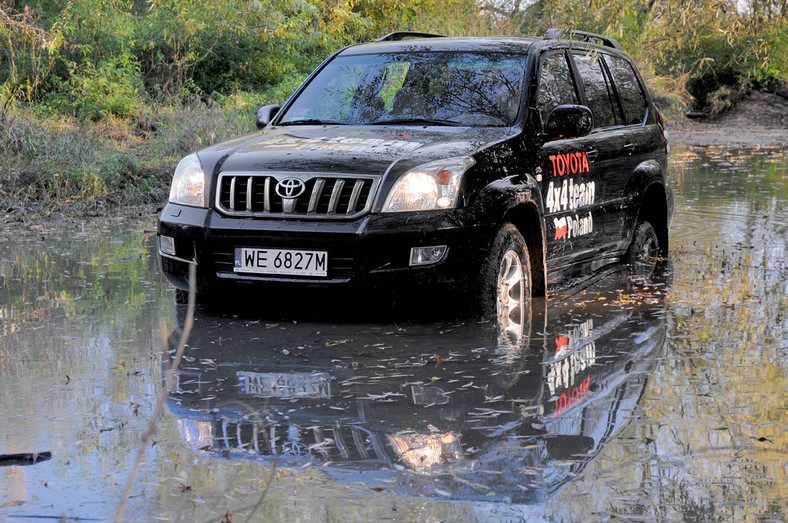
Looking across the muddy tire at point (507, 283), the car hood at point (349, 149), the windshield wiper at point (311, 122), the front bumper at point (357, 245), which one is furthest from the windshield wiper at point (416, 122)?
the front bumper at point (357, 245)

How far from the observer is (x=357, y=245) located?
256 inches

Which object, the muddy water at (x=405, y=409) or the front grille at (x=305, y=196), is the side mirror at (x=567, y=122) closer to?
the muddy water at (x=405, y=409)

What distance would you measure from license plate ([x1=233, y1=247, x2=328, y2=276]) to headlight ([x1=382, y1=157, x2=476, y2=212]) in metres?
0.47

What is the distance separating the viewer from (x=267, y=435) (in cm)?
466

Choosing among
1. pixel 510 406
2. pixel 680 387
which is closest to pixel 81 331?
pixel 510 406

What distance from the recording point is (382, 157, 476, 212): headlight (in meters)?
6.59

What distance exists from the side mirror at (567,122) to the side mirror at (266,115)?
204 centimetres

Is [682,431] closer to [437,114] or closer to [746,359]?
[746,359]

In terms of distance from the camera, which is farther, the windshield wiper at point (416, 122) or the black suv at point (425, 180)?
the windshield wiper at point (416, 122)

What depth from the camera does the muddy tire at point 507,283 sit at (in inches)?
271

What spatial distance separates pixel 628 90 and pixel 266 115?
2981 mm

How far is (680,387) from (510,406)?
903mm

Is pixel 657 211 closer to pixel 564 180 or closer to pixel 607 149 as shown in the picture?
pixel 607 149

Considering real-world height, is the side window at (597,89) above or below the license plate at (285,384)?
above
